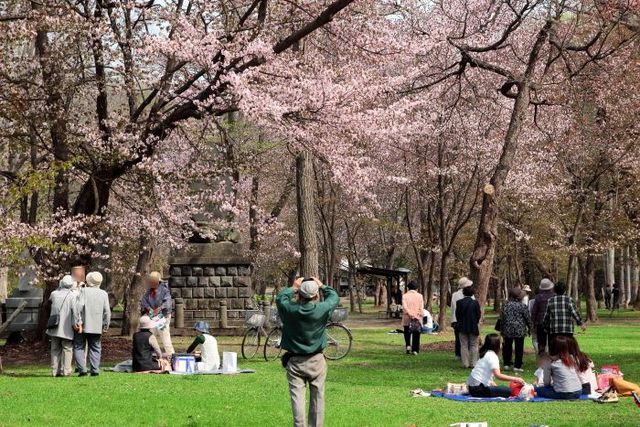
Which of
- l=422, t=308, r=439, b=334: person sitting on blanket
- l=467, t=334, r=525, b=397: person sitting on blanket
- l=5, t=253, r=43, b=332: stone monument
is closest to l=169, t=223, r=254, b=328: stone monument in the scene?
l=5, t=253, r=43, b=332: stone monument

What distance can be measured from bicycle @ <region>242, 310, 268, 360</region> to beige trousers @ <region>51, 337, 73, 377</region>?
4470 mm

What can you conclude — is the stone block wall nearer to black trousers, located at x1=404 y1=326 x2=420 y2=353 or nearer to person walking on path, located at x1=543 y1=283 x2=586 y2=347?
black trousers, located at x1=404 y1=326 x2=420 y2=353

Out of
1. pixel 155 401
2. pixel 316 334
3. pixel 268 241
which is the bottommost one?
pixel 155 401

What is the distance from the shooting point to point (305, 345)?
9.56m

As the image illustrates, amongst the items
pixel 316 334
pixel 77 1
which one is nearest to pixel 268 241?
pixel 77 1

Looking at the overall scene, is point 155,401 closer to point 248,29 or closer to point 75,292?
point 75,292

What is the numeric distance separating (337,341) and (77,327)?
18.7ft

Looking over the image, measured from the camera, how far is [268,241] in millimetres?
51938

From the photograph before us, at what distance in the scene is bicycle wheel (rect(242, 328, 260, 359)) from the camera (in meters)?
20.3

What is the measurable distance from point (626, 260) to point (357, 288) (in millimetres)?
14770

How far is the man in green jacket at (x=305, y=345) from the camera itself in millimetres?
9531

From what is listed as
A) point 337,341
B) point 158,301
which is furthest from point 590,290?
point 158,301

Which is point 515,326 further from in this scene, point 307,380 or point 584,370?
point 307,380

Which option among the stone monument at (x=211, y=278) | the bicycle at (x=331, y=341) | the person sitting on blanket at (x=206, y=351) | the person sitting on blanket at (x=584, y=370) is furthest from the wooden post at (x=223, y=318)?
the person sitting on blanket at (x=584, y=370)
